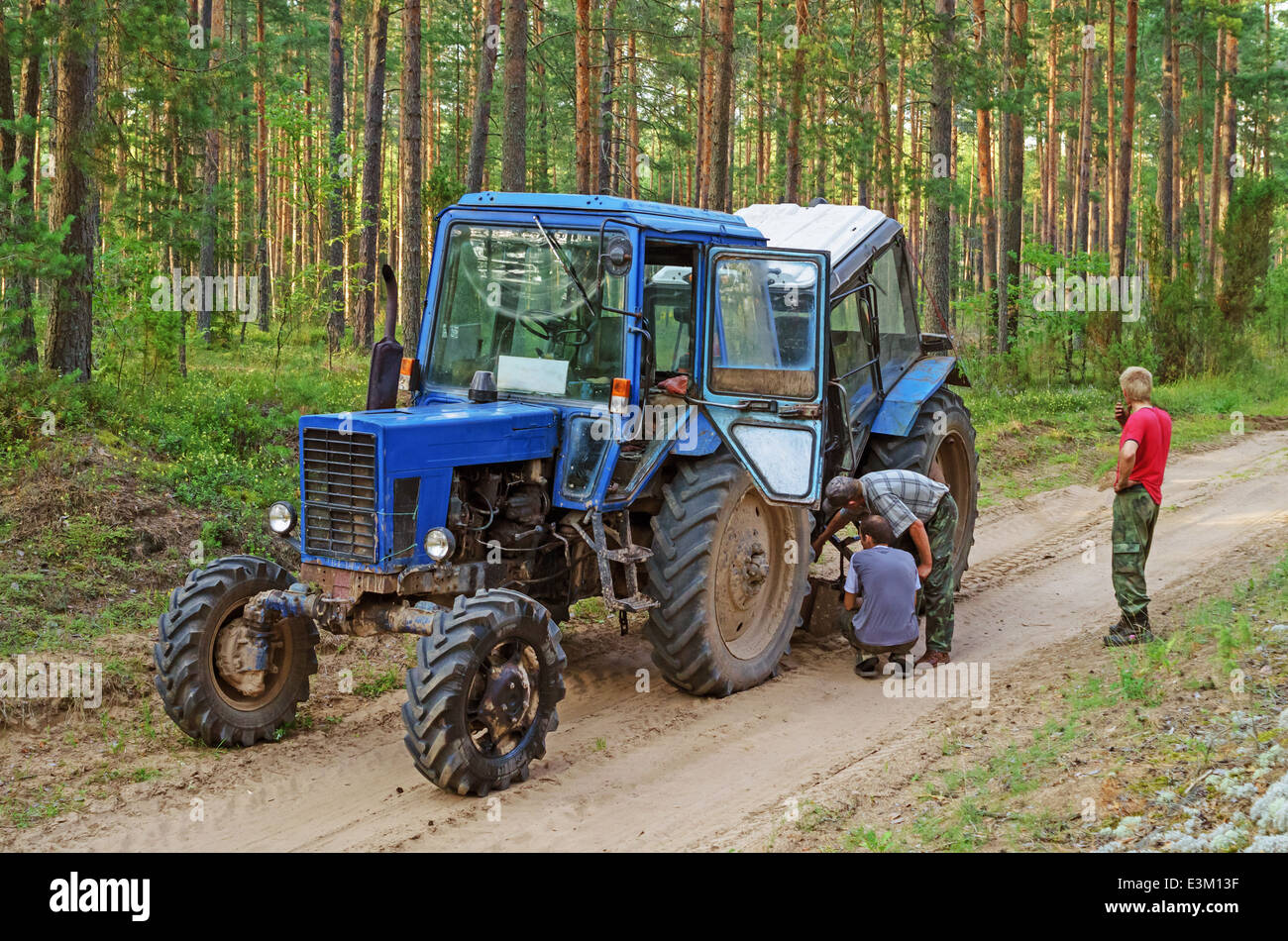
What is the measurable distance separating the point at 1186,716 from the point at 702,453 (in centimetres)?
305

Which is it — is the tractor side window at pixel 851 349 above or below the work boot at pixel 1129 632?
above

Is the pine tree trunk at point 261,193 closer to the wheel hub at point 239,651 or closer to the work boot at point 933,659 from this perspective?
the wheel hub at point 239,651

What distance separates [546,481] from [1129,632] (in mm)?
4263

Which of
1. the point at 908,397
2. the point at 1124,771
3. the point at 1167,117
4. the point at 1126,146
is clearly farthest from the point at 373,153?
the point at 1124,771

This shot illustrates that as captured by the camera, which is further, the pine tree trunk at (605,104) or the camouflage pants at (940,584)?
the pine tree trunk at (605,104)

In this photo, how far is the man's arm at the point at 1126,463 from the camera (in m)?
7.88

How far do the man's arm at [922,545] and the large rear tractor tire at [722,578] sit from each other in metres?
0.72

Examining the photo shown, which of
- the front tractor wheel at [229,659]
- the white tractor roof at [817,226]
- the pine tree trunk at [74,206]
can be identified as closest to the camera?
the front tractor wheel at [229,659]

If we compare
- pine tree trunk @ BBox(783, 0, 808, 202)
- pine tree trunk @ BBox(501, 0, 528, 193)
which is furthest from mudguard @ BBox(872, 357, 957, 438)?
pine tree trunk @ BBox(783, 0, 808, 202)

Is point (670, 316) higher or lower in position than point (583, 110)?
lower

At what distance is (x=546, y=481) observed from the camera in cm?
677

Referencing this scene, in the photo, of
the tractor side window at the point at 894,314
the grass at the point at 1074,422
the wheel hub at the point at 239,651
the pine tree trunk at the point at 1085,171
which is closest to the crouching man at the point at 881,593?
the tractor side window at the point at 894,314

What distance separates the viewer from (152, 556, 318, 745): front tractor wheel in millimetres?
6016

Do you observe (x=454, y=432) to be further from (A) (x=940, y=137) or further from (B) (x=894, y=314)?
(A) (x=940, y=137)
